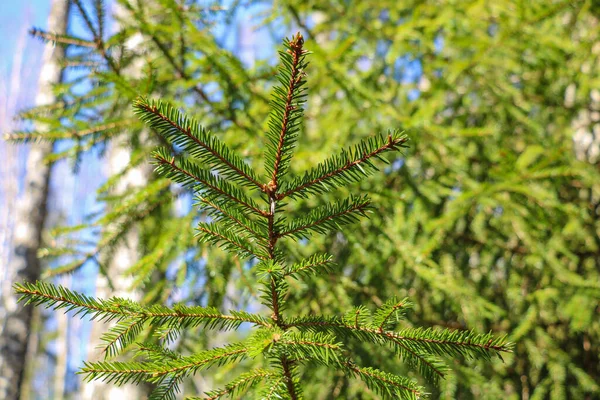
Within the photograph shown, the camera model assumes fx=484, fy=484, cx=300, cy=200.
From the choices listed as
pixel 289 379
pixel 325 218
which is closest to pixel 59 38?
pixel 325 218

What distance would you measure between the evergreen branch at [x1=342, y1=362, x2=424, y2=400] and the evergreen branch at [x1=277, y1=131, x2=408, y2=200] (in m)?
0.37

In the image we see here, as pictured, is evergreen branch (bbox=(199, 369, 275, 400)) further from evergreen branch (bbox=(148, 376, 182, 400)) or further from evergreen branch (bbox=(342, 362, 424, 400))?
evergreen branch (bbox=(342, 362, 424, 400))

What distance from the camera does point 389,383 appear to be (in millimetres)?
972

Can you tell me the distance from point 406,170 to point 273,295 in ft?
5.49

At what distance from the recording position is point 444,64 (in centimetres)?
281

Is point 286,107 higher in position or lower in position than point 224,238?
higher

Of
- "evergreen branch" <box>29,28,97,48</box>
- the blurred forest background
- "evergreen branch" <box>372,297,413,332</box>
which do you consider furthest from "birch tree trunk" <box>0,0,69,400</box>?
"evergreen branch" <box>372,297,413,332</box>

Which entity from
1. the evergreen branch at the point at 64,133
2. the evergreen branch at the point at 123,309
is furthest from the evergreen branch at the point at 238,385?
the evergreen branch at the point at 64,133

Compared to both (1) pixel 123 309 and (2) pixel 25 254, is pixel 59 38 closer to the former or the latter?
(1) pixel 123 309

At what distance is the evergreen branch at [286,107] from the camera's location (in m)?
0.84

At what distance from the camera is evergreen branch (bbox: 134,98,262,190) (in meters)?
0.84

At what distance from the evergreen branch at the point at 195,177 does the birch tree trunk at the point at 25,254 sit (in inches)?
170

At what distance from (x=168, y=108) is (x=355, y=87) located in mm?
1654

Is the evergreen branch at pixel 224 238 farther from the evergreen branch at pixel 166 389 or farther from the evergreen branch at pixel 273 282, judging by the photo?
the evergreen branch at pixel 166 389
